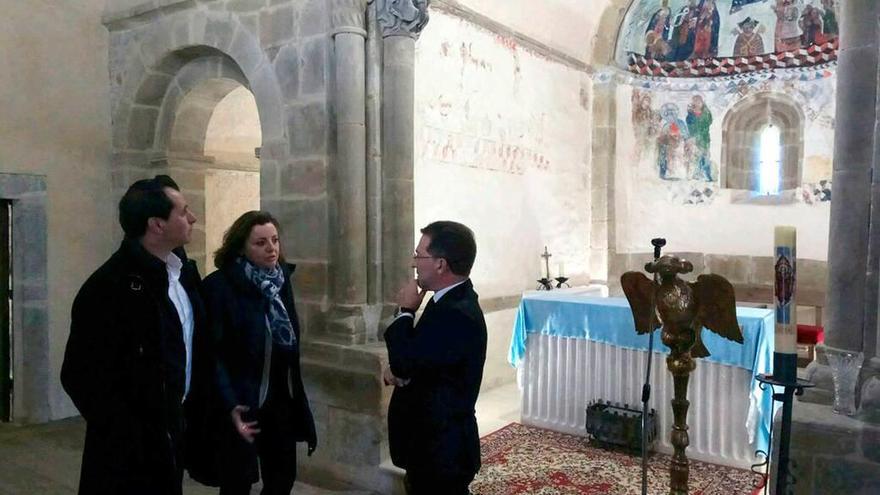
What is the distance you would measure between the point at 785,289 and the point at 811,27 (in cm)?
643

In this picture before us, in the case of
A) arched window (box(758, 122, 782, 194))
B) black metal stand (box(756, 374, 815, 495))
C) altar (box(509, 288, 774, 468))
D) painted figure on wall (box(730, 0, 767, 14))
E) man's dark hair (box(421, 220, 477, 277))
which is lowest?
altar (box(509, 288, 774, 468))

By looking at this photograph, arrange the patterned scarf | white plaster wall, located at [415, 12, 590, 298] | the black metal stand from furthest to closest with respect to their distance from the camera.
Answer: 1. white plaster wall, located at [415, 12, 590, 298]
2. the patterned scarf
3. the black metal stand

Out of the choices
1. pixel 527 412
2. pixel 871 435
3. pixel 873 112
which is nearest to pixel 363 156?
pixel 527 412

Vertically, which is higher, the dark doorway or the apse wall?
the apse wall

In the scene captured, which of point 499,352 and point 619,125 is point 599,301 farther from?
point 619,125

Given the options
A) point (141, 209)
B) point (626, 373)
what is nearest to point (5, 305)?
point (141, 209)

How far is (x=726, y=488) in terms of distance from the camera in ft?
12.3

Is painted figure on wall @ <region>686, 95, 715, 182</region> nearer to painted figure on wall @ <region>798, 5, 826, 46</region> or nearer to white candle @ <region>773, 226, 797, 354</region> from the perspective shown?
painted figure on wall @ <region>798, 5, 826, 46</region>

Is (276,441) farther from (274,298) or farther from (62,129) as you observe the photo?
(62,129)

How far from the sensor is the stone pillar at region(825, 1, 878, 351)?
2.80 metres

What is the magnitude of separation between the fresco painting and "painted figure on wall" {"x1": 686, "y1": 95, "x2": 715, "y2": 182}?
58cm

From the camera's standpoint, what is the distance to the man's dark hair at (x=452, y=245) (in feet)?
6.87

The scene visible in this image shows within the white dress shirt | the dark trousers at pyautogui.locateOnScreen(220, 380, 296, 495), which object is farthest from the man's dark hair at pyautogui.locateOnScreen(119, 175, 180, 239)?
the dark trousers at pyautogui.locateOnScreen(220, 380, 296, 495)

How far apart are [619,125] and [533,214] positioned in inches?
79.5
